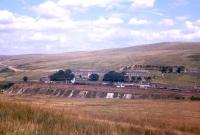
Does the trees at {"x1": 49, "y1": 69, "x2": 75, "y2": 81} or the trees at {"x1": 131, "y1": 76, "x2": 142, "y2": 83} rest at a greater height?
the trees at {"x1": 49, "y1": 69, "x2": 75, "y2": 81}

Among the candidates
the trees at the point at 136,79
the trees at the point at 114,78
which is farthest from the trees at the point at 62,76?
the trees at the point at 136,79

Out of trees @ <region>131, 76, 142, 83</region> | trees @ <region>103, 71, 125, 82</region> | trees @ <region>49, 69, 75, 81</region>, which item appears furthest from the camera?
trees @ <region>49, 69, 75, 81</region>

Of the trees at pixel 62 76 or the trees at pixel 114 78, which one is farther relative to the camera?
the trees at pixel 62 76

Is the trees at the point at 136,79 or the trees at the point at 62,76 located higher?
the trees at the point at 62,76

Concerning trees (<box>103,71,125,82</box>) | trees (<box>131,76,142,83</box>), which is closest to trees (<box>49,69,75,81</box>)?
trees (<box>103,71,125,82</box>)

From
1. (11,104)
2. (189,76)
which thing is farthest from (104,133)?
(189,76)

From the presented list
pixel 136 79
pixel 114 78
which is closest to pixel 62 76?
pixel 114 78

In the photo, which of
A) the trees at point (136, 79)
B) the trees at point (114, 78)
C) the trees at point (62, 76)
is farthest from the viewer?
the trees at point (62, 76)

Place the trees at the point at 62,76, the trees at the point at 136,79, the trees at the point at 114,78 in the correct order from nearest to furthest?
the trees at the point at 114,78, the trees at the point at 136,79, the trees at the point at 62,76

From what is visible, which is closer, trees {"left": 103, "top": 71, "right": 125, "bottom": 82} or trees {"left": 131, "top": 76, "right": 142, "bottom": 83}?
trees {"left": 103, "top": 71, "right": 125, "bottom": 82}

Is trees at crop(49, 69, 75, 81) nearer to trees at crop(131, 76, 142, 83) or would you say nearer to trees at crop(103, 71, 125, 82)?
trees at crop(103, 71, 125, 82)

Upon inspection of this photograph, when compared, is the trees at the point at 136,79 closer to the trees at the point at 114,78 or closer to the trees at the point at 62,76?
the trees at the point at 114,78

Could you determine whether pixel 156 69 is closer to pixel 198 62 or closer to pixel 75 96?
pixel 198 62

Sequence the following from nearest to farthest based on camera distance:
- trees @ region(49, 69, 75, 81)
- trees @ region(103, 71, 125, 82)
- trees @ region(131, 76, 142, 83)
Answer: trees @ region(103, 71, 125, 82)
trees @ region(131, 76, 142, 83)
trees @ region(49, 69, 75, 81)
